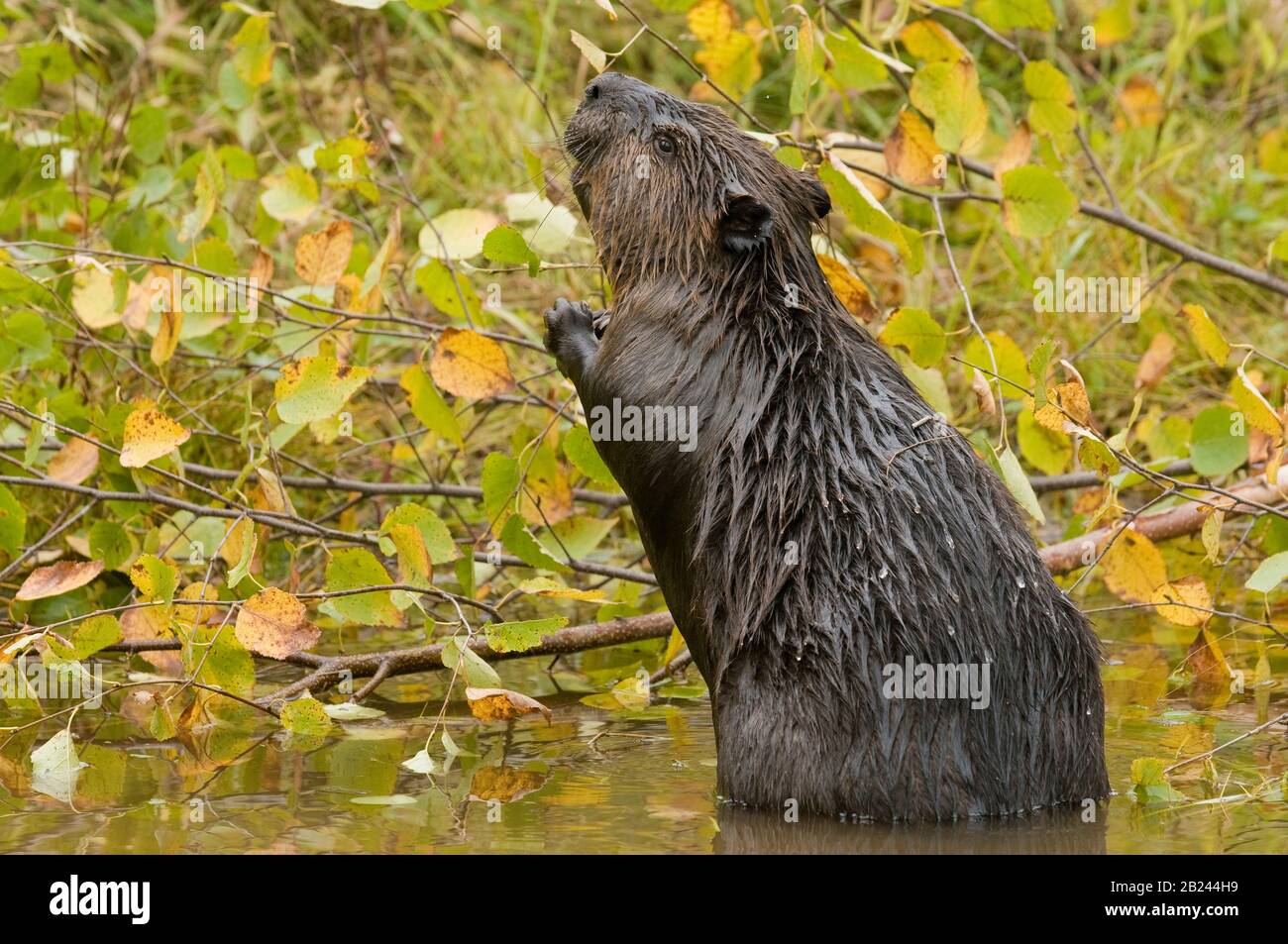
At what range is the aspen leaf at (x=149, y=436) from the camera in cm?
382

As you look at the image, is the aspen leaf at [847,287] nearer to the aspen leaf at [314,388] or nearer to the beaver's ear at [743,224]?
the beaver's ear at [743,224]

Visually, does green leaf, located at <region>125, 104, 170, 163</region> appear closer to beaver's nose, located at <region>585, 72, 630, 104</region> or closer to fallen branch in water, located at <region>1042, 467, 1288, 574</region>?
beaver's nose, located at <region>585, 72, 630, 104</region>

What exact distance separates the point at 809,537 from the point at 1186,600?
4.11ft

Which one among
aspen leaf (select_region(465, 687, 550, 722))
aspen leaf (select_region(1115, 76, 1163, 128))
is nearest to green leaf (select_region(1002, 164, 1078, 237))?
aspen leaf (select_region(465, 687, 550, 722))

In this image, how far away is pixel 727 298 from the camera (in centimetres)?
346

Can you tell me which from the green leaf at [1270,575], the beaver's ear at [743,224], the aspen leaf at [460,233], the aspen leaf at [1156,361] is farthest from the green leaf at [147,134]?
the green leaf at [1270,575]

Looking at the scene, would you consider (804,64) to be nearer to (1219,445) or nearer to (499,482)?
(499,482)

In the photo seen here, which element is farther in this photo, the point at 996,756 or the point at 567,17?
the point at 567,17

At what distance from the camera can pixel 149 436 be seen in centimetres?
385

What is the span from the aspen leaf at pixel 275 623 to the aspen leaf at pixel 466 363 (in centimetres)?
75

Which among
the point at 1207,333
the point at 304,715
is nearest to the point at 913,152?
the point at 1207,333
